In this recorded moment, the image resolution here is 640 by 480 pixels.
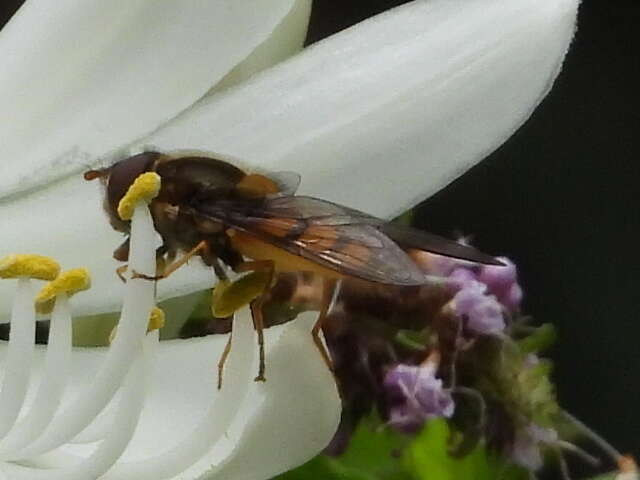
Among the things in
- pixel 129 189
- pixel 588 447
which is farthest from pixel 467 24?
pixel 588 447

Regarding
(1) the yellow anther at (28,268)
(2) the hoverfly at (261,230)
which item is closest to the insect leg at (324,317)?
(2) the hoverfly at (261,230)

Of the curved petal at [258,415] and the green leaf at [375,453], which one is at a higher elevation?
the curved petal at [258,415]

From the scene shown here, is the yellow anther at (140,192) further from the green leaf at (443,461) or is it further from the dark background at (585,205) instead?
the dark background at (585,205)

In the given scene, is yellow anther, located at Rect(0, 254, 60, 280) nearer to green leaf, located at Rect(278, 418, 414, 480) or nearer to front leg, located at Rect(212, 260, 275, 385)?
front leg, located at Rect(212, 260, 275, 385)

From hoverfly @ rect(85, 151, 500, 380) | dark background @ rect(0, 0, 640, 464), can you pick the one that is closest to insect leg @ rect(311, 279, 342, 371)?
hoverfly @ rect(85, 151, 500, 380)

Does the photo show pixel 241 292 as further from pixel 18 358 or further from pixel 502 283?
pixel 502 283

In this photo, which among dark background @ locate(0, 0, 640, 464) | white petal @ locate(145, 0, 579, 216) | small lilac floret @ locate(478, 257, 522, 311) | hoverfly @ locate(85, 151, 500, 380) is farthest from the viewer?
dark background @ locate(0, 0, 640, 464)
